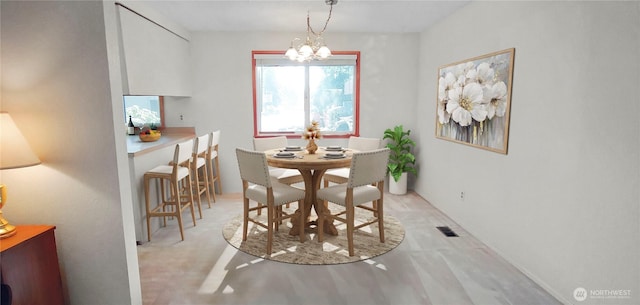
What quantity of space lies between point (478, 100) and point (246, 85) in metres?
3.05

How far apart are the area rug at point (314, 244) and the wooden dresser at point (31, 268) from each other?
4.75ft

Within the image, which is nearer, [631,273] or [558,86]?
[631,273]

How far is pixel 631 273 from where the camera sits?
5.82 feet

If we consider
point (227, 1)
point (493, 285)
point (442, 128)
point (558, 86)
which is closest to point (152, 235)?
point (227, 1)

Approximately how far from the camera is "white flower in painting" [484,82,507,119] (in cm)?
280

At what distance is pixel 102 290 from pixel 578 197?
293cm

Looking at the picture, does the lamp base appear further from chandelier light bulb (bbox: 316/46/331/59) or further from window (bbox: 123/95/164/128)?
window (bbox: 123/95/164/128)

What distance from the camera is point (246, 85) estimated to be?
4785 mm

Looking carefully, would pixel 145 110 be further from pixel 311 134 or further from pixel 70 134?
pixel 70 134

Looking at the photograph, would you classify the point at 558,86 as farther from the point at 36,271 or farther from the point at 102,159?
the point at 36,271

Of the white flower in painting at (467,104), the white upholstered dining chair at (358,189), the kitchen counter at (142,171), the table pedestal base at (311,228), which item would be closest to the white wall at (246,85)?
the kitchen counter at (142,171)

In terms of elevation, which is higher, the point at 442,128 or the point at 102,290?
the point at 442,128

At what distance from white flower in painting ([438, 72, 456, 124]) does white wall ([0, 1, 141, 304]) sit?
3.21m

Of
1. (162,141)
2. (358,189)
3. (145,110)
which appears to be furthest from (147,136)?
(358,189)
